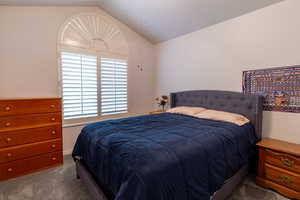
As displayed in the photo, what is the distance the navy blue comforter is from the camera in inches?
43.6

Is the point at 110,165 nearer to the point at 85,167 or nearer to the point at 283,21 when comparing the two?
the point at 85,167

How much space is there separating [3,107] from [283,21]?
4.21m

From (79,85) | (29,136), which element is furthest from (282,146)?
(29,136)

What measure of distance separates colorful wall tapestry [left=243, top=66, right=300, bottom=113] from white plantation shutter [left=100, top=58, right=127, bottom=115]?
2.62 metres

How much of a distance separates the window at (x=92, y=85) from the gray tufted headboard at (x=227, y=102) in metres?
1.39

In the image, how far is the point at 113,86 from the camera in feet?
12.0

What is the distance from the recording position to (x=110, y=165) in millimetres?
1419

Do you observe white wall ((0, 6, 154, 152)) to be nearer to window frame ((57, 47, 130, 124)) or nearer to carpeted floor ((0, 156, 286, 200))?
window frame ((57, 47, 130, 124))

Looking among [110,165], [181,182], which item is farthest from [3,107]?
[181,182]

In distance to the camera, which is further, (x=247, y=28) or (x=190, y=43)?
(x=190, y=43)

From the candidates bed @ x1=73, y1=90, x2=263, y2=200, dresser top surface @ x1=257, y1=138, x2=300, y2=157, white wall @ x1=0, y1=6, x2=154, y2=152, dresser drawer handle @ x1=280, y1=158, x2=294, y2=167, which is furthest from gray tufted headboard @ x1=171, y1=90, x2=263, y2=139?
white wall @ x1=0, y1=6, x2=154, y2=152

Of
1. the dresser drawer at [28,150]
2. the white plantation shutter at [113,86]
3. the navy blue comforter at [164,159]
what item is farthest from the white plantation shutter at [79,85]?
the navy blue comforter at [164,159]

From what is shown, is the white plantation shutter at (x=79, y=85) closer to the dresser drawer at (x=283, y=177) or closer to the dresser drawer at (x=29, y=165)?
the dresser drawer at (x=29, y=165)

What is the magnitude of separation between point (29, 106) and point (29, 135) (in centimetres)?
45
